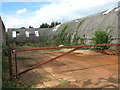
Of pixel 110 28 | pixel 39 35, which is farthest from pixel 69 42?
pixel 39 35

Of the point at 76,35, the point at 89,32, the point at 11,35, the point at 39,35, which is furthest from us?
the point at 39,35

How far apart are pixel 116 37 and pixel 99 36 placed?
1.42m

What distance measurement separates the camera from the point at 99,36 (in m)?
11.8

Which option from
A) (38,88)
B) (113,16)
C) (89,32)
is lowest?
(38,88)

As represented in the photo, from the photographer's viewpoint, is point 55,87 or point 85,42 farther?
point 85,42

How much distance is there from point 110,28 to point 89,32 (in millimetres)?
3210

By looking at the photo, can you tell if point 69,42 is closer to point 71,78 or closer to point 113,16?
point 113,16

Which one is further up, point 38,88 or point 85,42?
point 85,42

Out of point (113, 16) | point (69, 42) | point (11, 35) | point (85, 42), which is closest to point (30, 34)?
point (11, 35)

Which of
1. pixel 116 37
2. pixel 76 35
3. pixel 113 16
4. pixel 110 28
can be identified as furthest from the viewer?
pixel 76 35

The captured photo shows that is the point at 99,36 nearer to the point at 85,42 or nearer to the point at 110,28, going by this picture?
the point at 110,28

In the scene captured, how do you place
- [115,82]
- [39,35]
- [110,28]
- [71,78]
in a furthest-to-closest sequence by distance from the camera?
[39,35]
[110,28]
[71,78]
[115,82]

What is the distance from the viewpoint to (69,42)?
18.1 m

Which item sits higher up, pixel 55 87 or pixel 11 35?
pixel 11 35
